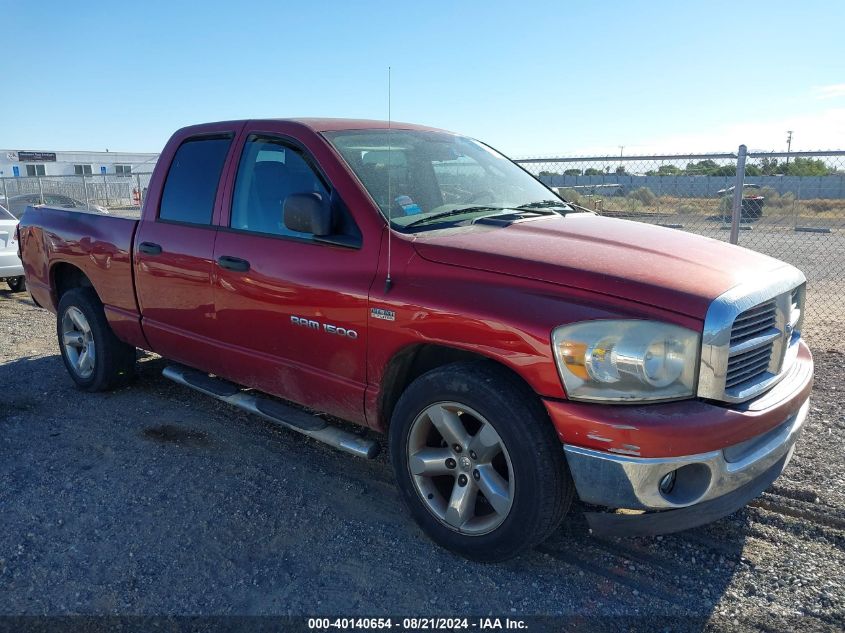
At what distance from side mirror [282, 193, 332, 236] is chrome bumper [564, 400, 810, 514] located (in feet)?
5.13

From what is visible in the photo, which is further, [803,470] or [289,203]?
[803,470]

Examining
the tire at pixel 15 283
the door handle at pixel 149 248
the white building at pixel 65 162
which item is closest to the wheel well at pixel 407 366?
the door handle at pixel 149 248

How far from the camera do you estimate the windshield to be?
11.3 ft

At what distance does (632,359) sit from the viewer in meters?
2.48

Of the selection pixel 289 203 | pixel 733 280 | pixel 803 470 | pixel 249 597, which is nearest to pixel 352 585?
pixel 249 597

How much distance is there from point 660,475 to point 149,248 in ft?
11.5

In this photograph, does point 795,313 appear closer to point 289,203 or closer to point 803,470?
point 803,470

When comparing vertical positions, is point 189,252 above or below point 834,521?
above

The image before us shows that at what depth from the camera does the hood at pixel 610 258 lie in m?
2.58

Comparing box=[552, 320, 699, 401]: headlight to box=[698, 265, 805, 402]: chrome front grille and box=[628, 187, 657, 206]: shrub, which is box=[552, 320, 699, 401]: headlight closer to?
box=[698, 265, 805, 402]: chrome front grille

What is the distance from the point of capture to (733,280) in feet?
8.98

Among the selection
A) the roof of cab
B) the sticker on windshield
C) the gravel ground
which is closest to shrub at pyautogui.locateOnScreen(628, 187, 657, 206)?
the gravel ground

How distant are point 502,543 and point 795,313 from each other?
186cm

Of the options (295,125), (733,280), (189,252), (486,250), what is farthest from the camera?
(189,252)
